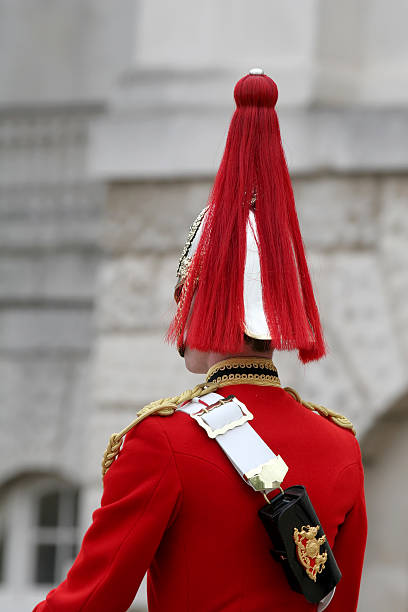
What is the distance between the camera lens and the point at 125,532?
6.79ft

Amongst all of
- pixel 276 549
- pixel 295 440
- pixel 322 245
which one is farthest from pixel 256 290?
pixel 322 245

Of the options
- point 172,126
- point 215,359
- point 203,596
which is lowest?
point 203,596

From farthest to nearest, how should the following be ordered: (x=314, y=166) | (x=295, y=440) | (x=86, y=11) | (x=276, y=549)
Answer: (x=86, y=11), (x=314, y=166), (x=295, y=440), (x=276, y=549)

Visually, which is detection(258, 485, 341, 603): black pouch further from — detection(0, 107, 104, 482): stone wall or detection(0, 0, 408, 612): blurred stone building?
detection(0, 107, 104, 482): stone wall

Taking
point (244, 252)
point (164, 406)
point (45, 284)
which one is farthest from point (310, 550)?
point (45, 284)

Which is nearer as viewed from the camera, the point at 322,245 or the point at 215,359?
the point at 215,359

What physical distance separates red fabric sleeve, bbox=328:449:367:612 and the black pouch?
20 cm

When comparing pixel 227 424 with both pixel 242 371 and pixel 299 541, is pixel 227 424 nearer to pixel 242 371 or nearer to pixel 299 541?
pixel 242 371

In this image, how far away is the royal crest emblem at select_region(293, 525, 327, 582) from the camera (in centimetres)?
209

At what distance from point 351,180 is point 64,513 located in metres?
3.05

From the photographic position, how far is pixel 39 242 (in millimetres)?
7039

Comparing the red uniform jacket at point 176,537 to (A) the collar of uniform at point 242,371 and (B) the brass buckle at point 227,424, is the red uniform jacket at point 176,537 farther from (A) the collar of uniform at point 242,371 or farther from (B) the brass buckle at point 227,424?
(A) the collar of uniform at point 242,371

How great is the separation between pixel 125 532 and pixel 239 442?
0.25 metres

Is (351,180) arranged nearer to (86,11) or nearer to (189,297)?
(189,297)
